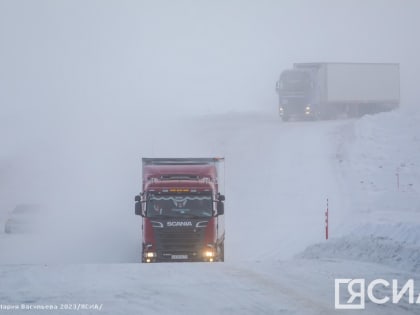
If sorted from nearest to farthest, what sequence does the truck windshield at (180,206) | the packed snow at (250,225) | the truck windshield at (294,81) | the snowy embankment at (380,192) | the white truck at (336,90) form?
the packed snow at (250,225) → the snowy embankment at (380,192) → the truck windshield at (180,206) → the truck windshield at (294,81) → the white truck at (336,90)

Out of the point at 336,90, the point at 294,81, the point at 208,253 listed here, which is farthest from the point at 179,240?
the point at 336,90

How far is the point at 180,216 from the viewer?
19.1m

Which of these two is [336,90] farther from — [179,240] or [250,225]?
[179,240]

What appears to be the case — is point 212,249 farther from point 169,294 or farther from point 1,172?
point 1,172

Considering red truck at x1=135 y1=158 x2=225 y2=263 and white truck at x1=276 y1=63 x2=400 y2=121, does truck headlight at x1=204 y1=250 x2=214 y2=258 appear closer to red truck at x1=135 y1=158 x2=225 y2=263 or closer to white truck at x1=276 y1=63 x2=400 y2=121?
red truck at x1=135 y1=158 x2=225 y2=263

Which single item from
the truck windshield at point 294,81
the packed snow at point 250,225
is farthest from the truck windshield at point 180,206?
the truck windshield at point 294,81

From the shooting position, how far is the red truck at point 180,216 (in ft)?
62.1

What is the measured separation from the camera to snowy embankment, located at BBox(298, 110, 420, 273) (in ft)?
57.5

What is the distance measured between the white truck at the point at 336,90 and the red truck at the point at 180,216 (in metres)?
35.2

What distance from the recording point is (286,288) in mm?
12359

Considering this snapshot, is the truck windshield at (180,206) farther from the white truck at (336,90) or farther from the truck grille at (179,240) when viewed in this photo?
the white truck at (336,90)

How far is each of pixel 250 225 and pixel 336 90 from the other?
32342mm

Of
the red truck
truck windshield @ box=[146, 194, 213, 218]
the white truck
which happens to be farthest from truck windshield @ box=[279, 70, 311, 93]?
truck windshield @ box=[146, 194, 213, 218]

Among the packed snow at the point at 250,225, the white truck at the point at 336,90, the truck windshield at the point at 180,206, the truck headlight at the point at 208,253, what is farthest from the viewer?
the white truck at the point at 336,90
